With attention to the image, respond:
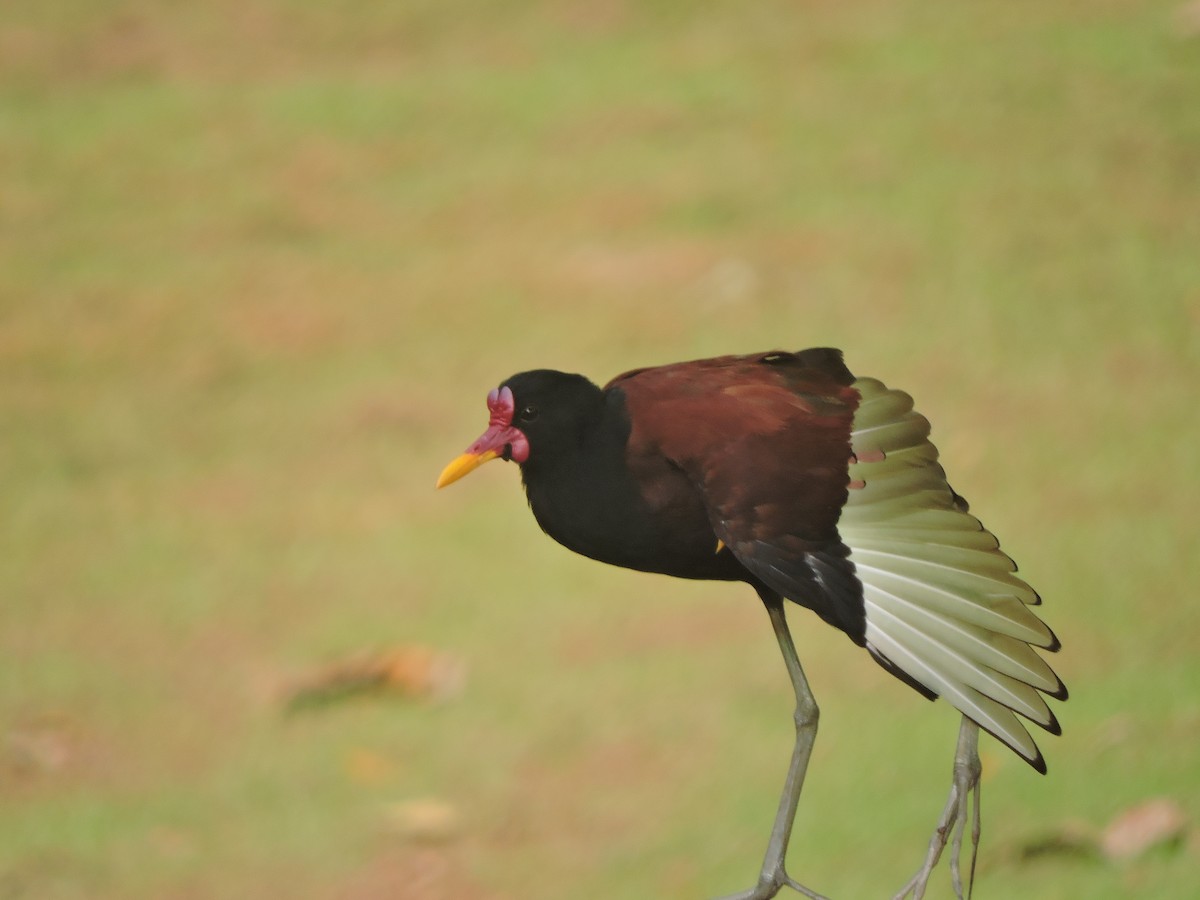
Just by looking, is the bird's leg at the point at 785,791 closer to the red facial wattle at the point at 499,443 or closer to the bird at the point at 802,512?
the bird at the point at 802,512

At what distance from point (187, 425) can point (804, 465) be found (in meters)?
5.19

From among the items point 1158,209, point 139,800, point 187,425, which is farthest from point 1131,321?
point 139,800

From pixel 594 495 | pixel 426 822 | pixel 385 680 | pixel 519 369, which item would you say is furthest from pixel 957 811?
pixel 519 369

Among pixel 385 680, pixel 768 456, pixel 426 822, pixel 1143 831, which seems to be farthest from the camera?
pixel 385 680

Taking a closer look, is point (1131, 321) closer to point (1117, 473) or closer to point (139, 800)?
point (1117, 473)

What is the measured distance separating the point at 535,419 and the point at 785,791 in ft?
2.34

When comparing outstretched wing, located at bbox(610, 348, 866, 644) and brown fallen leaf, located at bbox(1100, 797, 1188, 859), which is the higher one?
outstretched wing, located at bbox(610, 348, 866, 644)

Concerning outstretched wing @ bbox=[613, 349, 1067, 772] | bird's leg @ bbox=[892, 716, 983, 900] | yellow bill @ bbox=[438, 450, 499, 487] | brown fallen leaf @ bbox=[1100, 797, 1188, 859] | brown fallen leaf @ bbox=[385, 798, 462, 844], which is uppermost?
brown fallen leaf @ bbox=[385, 798, 462, 844]

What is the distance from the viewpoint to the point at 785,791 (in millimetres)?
2990

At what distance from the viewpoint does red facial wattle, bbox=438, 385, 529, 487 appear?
2.84 metres

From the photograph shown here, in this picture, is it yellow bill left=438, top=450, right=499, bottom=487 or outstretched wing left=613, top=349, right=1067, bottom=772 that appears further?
yellow bill left=438, top=450, right=499, bottom=487

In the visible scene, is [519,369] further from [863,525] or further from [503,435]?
[863,525]

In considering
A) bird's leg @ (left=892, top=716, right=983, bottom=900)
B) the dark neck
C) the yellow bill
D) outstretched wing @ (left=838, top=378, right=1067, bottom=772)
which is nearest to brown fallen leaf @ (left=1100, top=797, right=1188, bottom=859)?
bird's leg @ (left=892, top=716, right=983, bottom=900)

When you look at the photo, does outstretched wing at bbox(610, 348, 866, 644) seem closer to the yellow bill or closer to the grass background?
the yellow bill
